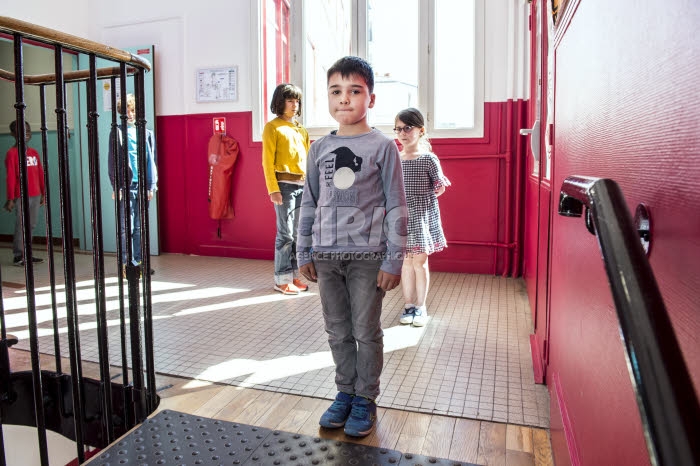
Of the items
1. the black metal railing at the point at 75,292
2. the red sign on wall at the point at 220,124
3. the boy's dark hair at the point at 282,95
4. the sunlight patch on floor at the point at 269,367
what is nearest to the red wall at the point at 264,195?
the red sign on wall at the point at 220,124

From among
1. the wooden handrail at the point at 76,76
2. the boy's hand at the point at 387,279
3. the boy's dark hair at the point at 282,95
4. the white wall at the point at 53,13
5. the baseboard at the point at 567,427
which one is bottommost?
the baseboard at the point at 567,427

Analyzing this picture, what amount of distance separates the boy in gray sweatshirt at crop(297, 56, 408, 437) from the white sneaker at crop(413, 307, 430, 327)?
1.08 m

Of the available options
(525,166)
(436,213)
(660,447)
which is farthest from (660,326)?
(525,166)

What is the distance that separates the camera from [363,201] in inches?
62.8

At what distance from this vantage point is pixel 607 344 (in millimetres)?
855

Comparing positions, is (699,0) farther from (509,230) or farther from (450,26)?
(450,26)

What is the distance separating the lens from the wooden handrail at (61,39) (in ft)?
4.26

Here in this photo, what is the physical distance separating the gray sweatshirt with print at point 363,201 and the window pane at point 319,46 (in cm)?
294

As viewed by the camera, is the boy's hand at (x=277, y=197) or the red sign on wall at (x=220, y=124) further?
the red sign on wall at (x=220, y=124)

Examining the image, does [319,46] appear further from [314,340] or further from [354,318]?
[354,318]

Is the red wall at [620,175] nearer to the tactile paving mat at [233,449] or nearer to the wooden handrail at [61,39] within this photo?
the tactile paving mat at [233,449]

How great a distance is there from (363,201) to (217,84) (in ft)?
11.6

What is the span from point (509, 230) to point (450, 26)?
1.63m

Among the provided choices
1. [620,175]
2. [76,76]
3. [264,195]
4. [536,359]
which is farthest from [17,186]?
[620,175]
